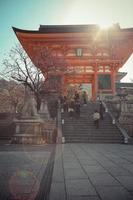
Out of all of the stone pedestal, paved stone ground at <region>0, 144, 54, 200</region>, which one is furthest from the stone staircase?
paved stone ground at <region>0, 144, 54, 200</region>

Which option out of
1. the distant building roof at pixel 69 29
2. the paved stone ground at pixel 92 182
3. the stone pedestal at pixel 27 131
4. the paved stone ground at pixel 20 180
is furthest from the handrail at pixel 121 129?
the distant building roof at pixel 69 29

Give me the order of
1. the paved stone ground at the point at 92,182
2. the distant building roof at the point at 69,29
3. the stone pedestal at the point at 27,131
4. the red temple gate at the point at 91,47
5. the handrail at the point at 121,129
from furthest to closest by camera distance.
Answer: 1. the distant building roof at the point at 69,29
2. the red temple gate at the point at 91,47
3. the handrail at the point at 121,129
4. the stone pedestal at the point at 27,131
5. the paved stone ground at the point at 92,182

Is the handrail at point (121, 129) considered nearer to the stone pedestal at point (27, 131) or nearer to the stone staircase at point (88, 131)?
the stone staircase at point (88, 131)

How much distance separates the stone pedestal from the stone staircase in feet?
6.83

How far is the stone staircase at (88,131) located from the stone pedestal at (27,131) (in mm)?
2082

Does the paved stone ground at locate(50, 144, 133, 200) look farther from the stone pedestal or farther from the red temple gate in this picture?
the red temple gate

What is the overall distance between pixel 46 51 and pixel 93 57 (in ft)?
23.9

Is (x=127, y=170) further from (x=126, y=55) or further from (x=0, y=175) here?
(x=126, y=55)

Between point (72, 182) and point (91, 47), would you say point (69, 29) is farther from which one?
point (72, 182)

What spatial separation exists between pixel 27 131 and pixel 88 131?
4.47 metres

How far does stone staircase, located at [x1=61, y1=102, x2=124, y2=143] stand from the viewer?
51.8 feet

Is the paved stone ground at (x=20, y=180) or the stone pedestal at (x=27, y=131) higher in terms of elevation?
the stone pedestal at (x=27, y=131)

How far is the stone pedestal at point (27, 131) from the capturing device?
48.3ft

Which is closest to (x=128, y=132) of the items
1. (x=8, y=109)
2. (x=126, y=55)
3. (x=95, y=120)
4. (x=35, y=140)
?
A: (x=95, y=120)
